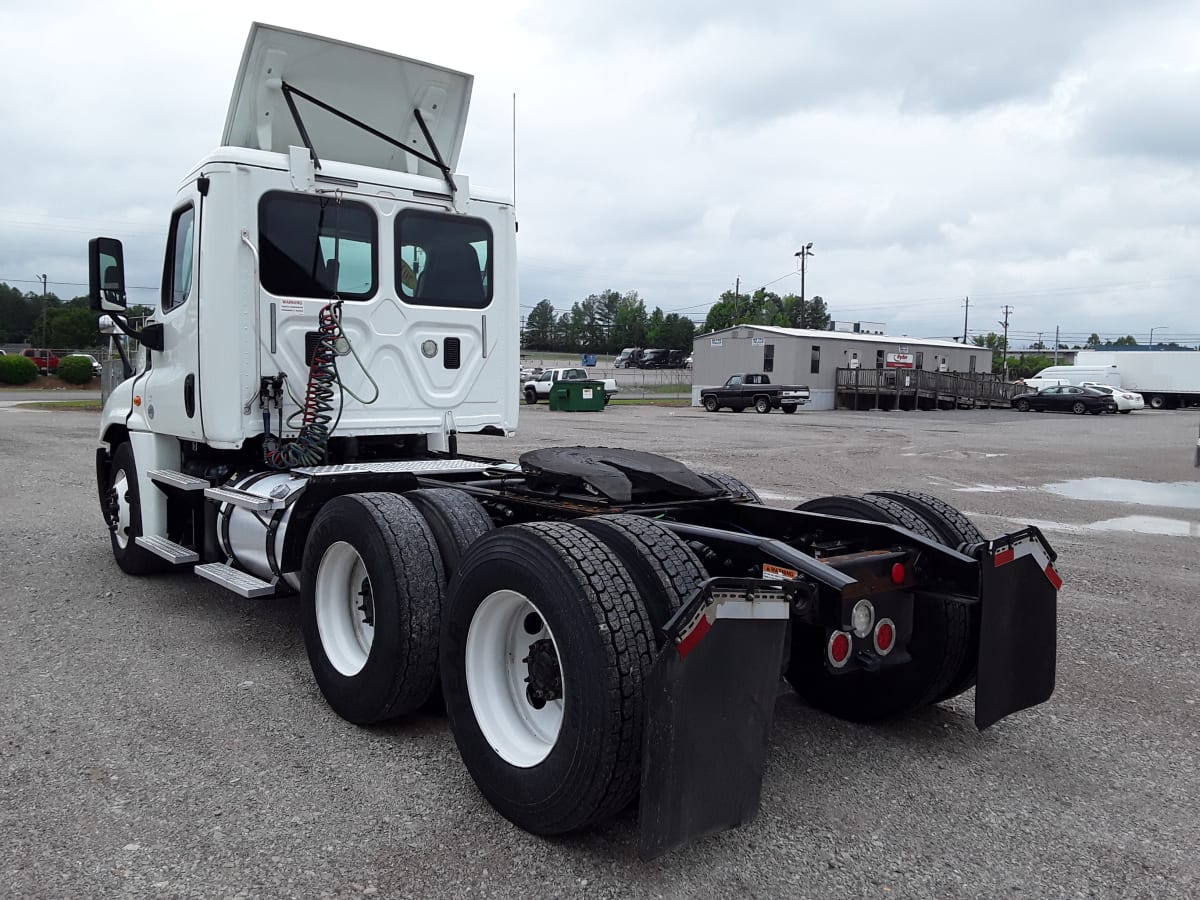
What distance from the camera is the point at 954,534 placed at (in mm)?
4141

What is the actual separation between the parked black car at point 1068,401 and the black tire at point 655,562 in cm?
4681

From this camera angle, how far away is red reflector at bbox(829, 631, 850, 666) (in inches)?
127

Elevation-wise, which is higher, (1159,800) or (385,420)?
(385,420)

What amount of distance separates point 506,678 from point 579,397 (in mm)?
33612

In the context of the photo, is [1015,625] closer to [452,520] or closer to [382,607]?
[452,520]

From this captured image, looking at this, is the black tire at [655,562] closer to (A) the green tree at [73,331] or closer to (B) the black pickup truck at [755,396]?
(B) the black pickup truck at [755,396]

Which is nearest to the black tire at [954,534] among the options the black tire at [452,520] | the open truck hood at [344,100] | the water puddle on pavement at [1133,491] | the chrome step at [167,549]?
the black tire at [452,520]

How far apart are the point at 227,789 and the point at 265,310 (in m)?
3.03

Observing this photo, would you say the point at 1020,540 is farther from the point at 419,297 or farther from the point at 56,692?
the point at 56,692

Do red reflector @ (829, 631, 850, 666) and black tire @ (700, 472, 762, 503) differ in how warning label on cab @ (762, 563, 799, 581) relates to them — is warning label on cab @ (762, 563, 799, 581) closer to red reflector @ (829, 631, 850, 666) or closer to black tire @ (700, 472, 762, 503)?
red reflector @ (829, 631, 850, 666)

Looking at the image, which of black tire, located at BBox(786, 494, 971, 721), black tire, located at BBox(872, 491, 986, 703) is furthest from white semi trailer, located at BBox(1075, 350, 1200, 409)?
black tire, located at BBox(786, 494, 971, 721)

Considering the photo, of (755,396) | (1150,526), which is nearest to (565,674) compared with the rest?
(1150,526)

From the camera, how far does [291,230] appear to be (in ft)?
18.4

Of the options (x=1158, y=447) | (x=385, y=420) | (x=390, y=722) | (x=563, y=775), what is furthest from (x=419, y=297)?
(x=1158, y=447)
